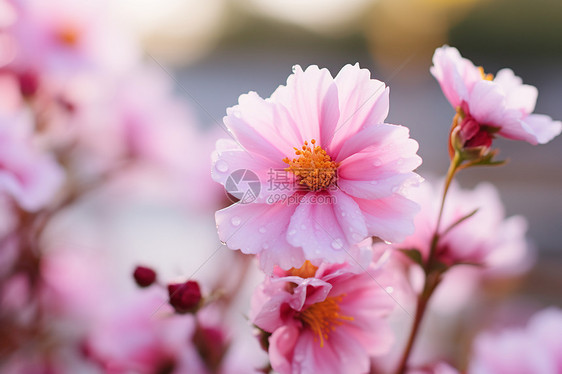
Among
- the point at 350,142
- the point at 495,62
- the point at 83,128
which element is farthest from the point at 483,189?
the point at 495,62

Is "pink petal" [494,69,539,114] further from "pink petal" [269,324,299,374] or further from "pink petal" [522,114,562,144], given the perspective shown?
"pink petal" [269,324,299,374]

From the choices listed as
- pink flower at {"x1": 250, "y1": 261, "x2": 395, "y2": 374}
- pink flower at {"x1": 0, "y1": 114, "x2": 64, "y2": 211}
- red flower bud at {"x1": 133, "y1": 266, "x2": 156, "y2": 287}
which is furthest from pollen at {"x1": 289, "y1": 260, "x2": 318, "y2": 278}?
pink flower at {"x1": 0, "y1": 114, "x2": 64, "y2": 211}

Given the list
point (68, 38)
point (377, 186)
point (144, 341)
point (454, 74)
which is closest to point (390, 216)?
point (377, 186)

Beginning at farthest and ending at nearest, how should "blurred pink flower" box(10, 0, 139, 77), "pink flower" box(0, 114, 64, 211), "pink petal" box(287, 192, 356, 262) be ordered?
1. "blurred pink flower" box(10, 0, 139, 77)
2. "pink flower" box(0, 114, 64, 211)
3. "pink petal" box(287, 192, 356, 262)

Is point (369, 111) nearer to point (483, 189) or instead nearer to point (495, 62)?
point (483, 189)

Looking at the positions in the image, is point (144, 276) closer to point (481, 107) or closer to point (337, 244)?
point (337, 244)
